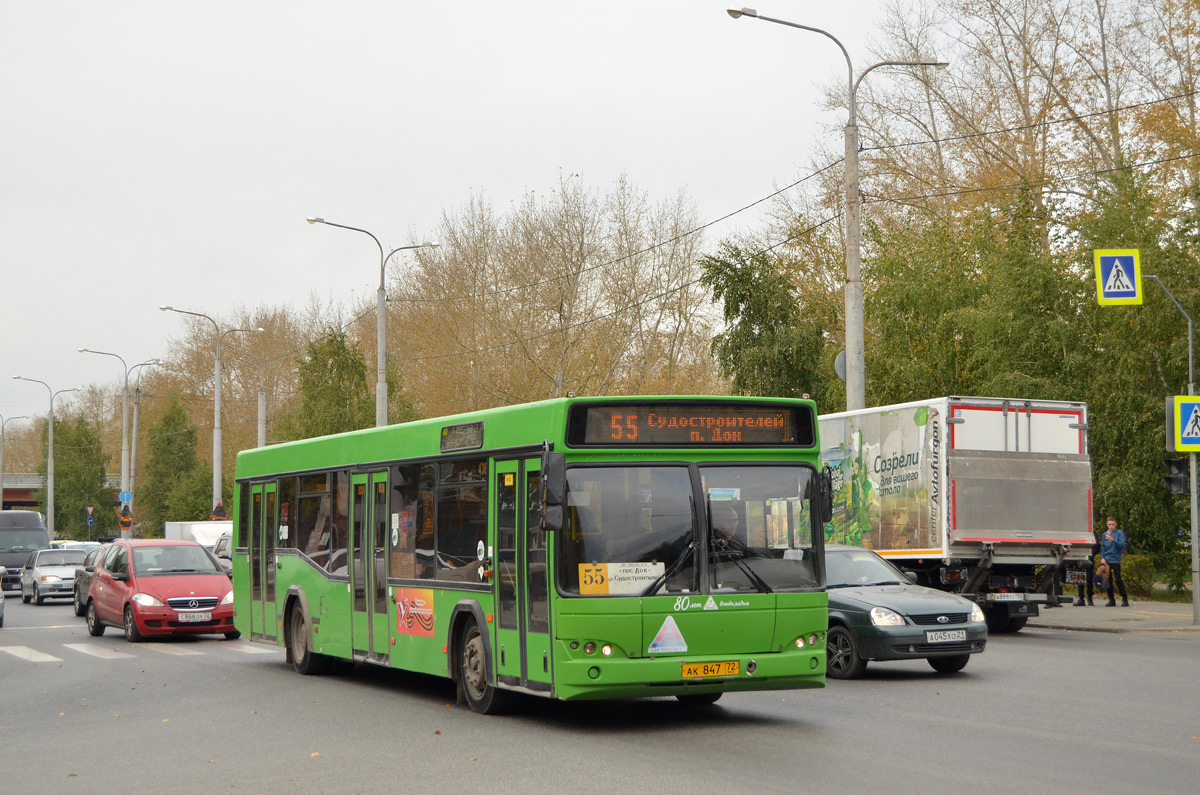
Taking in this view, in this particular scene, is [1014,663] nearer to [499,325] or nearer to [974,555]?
[974,555]

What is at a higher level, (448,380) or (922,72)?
(922,72)

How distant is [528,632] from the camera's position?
10867mm

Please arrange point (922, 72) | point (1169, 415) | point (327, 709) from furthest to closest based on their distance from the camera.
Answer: point (922, 72) → point (1169, 415) → point (327, 709)

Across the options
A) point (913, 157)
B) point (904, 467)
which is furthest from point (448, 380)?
point (904, 467)

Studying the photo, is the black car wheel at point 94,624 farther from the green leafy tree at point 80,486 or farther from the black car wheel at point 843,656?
the green leafy tree at point 80,486

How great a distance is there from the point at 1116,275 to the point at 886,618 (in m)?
10.8

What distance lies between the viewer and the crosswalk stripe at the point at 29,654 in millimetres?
18922

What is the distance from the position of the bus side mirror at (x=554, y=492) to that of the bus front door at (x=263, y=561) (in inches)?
306

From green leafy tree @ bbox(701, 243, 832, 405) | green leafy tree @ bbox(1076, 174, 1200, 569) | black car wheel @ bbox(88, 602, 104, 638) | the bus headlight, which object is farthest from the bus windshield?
green leafy tree @ bbox(701, 243, 832, 405)

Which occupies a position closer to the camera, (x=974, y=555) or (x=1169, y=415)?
(x=974, y=555)

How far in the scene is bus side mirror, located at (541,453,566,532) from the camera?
10109mm

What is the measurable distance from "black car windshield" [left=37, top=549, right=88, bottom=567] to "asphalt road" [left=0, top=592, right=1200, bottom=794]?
1886 centimetres

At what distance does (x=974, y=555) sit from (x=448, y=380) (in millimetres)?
33126

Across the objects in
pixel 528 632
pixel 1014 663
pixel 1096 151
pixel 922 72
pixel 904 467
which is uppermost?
pixel 922 72
